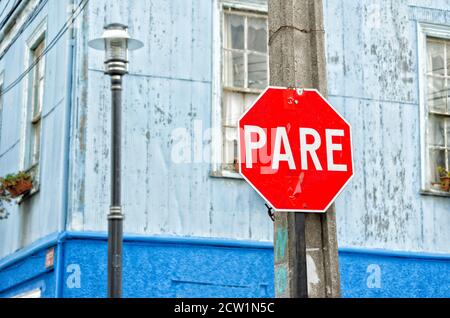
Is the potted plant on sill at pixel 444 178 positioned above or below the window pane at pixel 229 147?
below

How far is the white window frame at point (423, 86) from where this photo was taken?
13.6m

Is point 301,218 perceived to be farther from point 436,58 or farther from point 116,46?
point 436,58

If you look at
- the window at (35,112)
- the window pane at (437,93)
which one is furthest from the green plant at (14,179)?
the window pane at (437,93)

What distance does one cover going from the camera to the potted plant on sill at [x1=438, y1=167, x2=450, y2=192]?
533 inches

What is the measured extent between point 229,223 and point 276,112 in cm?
545

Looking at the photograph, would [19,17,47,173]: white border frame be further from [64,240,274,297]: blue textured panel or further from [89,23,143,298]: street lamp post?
[89,23,143,298]: street lamp post

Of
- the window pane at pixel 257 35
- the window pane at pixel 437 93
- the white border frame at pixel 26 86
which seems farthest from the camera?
the window pane at pixel 437 93

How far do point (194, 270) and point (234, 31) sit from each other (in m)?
3.04

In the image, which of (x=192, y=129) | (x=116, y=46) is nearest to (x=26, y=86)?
(x=192, y=129)

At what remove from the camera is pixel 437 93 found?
14078 mm

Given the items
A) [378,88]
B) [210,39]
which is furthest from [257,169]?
[378,88]

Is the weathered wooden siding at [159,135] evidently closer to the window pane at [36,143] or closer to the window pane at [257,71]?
the window pane at [257,71]

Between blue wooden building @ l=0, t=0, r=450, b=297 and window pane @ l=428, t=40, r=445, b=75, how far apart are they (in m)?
0.02

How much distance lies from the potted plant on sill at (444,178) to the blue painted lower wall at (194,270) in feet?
2.87
